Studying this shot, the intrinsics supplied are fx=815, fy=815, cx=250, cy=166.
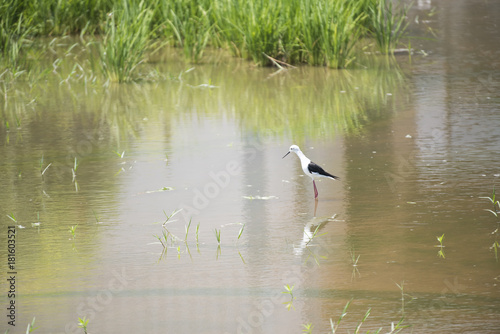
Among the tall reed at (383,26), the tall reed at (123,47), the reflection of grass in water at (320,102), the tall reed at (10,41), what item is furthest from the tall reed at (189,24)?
the tall reed at (383,26)

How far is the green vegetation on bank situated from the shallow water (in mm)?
549

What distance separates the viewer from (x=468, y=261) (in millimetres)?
4383

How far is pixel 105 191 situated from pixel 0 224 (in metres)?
0.90

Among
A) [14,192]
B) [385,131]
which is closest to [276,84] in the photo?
[385,131]

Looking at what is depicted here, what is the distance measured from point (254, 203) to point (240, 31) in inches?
222

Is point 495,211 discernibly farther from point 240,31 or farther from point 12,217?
point 240,31

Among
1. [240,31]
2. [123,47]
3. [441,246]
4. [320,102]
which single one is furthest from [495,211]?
[240,31]

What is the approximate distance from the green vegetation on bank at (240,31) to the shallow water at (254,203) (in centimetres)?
55

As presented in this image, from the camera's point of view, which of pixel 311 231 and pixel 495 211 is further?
pixel 495 211

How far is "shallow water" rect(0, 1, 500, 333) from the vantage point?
12.9ft

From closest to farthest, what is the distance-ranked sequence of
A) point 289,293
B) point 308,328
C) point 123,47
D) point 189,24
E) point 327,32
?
point 308,328 → point 289,293 → point 123,47 → point 327,32 → point 189,24

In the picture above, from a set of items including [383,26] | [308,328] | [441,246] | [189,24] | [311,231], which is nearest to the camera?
[308,328]

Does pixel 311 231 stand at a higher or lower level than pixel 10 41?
lower

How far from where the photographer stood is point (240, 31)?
35.4 ft
